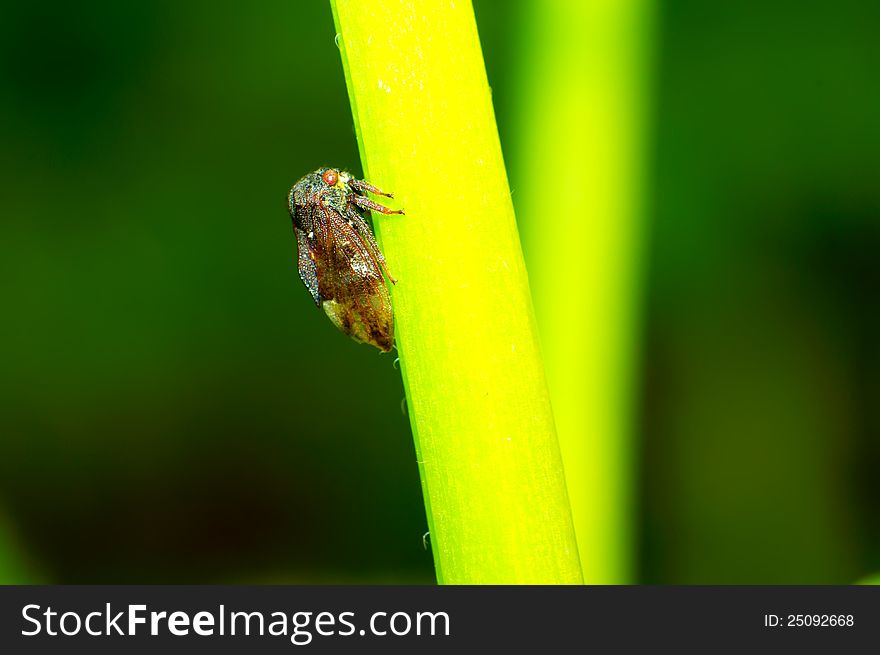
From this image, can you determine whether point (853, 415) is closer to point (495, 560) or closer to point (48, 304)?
point (495, 560)

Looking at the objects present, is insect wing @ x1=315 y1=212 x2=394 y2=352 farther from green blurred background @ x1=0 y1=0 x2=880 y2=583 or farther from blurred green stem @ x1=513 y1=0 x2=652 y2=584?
green blurred background @ x1=0 y1=0 x2=880 y2=583

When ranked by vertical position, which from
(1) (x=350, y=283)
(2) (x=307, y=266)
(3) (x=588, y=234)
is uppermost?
(2) (x=307, y=266)

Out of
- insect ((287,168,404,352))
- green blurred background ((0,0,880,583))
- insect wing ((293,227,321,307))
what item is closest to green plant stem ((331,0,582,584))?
insect ((287,168,404,352))

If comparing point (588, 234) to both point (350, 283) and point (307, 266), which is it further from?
point (307, 266)

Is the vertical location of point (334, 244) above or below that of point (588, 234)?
above

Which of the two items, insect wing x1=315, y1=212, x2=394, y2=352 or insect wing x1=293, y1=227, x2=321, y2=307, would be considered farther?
insect wing x1=293, y1=227, x2=321, y2=307

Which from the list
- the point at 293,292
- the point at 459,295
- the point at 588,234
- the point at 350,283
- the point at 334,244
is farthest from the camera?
the point at 293,292

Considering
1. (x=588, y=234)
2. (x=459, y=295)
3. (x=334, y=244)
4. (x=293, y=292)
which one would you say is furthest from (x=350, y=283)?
(x=459, y=295)
